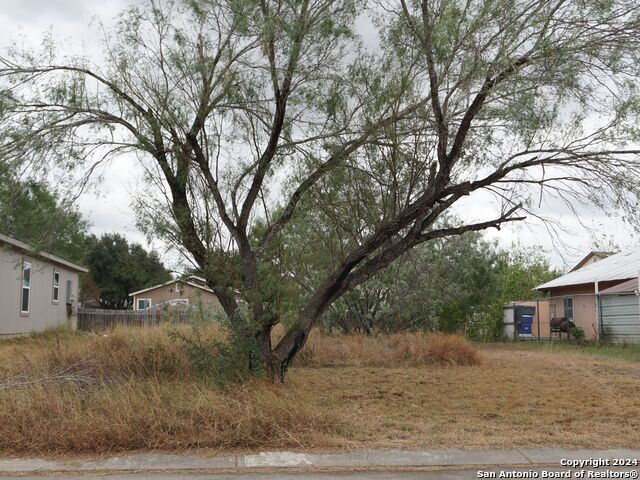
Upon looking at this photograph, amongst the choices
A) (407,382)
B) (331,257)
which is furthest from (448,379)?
(331,257)

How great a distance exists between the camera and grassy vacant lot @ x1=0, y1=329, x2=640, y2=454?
293 inches

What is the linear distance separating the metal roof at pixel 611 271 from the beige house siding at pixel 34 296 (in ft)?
65.5

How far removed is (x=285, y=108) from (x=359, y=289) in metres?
10.1

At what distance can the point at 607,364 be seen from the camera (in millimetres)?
16266

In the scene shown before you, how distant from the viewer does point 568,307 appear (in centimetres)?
2811

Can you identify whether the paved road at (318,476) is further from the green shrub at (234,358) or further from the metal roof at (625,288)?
the metal roof at (625,288)

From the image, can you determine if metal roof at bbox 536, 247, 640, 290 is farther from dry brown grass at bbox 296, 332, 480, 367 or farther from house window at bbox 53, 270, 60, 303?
house window at bbox 53, 270, 60, 303

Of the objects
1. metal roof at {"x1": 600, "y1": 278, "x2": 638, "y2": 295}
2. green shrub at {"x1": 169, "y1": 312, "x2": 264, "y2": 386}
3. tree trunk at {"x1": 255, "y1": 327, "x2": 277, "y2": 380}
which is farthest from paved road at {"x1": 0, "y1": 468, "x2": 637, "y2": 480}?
metal roof at {"x1": 600, "y1": 278, "x2": 638, "y2": 295}

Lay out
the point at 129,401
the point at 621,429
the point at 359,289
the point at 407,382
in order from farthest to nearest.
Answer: the point at 359,289, the point at 407,382, the point at 621,429, the point at 129,401

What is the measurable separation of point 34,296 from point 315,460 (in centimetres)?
1843

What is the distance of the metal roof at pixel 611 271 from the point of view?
2456cm

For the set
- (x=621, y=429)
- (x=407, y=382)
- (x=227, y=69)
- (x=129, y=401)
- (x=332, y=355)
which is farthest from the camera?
(x=332, y=355)

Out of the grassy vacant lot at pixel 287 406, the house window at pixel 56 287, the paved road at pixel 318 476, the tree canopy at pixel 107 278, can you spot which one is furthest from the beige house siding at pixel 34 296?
the tree canopy at pixel 107 278

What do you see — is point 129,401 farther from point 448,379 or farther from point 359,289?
point 359,289
